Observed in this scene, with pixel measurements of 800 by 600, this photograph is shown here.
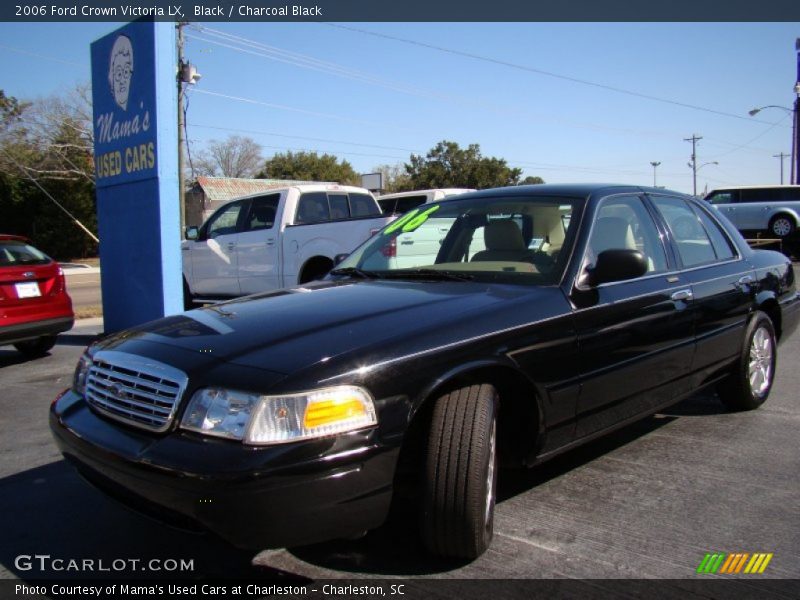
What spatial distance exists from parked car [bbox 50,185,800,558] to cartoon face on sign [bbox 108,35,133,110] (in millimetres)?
5311

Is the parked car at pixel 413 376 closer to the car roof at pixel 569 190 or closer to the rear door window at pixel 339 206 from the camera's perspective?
the car roof at pixel 569 190

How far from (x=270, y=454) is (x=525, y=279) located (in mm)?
1697

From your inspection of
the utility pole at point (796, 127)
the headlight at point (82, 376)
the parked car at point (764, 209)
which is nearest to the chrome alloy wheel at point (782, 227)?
the parked car at point (764, 209)

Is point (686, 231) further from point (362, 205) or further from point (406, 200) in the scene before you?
point (406, 200)

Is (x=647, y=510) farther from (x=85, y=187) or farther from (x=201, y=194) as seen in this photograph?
(x=201, y=194)

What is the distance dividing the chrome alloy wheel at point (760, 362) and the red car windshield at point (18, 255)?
278 inches

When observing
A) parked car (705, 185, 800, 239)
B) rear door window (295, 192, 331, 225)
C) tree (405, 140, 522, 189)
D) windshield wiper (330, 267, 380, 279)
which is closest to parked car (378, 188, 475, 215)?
rear door window (295, 192, 331, 225)

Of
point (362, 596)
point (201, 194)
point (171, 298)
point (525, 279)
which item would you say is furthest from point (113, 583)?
point (201, 194)

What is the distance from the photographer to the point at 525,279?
339 cm

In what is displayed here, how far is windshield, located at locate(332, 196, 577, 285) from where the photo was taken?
3541 millimetres

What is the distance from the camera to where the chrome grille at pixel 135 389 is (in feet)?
8.12

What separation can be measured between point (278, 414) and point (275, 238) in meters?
7.64

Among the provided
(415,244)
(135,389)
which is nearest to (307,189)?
(415,244)

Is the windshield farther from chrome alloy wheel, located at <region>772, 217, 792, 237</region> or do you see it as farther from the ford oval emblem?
chrome alloy wheel, located at <region>772, 217, 792, 237</region>
